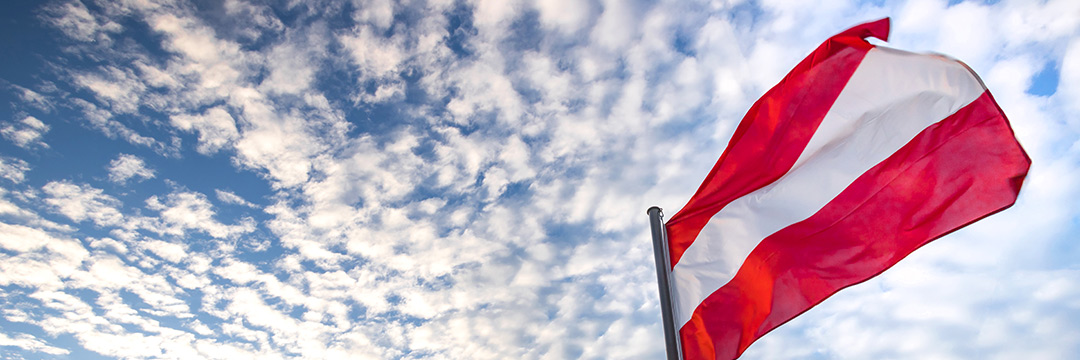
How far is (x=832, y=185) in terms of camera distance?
23.2ft

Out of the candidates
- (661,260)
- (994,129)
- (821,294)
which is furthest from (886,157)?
(661,260)

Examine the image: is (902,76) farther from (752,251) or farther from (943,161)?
(752,251)

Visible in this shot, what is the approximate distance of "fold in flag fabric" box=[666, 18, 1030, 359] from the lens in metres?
6.13

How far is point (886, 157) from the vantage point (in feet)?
22.2

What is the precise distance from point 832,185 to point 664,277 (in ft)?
7.22

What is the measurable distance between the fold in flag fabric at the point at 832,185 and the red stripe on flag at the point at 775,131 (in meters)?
0.01

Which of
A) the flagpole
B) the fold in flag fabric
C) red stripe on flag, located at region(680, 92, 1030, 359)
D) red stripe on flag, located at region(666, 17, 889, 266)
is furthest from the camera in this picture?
red stripe on flag, located at region(666, 17, 889, 266)

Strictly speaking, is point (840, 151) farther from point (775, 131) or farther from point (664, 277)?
point (664, 277)

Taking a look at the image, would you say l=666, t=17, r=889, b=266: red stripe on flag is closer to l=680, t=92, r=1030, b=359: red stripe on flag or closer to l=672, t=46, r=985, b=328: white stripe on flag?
l=672, t=46, r=985, b=328: white stripe on flag

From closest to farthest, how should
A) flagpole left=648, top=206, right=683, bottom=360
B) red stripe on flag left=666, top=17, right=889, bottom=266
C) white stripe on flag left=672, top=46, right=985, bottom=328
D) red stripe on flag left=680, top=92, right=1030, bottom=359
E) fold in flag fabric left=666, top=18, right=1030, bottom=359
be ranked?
red stripe on flag left=680, top=92, right=1030, bottom=359
fold in flag fabric left=666, top=18, right=1030, bottom=359
white stripe on flag left=672, top=46, right=985, bottom=328
flagpole left=648, top=206, right=683, bottom=360
red stripe on flag left=666, top=17, right=889, bottom=266

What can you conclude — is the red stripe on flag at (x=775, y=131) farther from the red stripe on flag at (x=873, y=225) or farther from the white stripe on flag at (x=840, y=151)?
the red stripe on flag at (x=873, y=225)

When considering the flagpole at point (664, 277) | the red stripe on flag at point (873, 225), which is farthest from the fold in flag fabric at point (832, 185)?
the flagpole at point (664, 277)

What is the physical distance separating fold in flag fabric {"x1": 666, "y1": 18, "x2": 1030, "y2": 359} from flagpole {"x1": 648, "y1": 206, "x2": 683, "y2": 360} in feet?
1.33

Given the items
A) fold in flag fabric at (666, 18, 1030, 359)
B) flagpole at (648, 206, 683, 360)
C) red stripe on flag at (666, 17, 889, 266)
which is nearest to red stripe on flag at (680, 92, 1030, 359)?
fold in flag fabric at (666, 18, 1030, 359)
